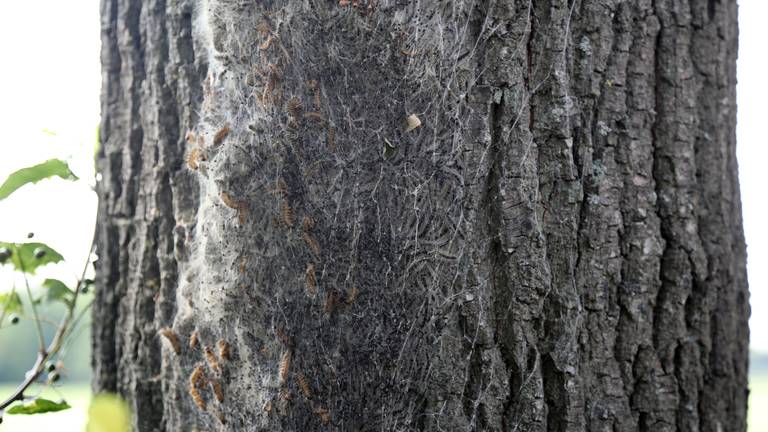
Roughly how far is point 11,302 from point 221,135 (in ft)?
3.42

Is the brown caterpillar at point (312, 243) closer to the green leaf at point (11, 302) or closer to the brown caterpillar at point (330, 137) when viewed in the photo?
the brown caterpillar at point (330, 137)

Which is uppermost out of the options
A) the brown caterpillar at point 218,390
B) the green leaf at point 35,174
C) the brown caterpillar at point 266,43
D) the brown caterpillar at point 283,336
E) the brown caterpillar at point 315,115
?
the brown caterpillar at point 266,43

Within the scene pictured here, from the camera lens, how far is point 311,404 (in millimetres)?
1428

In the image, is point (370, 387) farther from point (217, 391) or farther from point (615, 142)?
point (615, 142)

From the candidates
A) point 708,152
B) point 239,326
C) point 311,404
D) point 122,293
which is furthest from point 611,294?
point 122,293

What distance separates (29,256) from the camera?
189 centimetres

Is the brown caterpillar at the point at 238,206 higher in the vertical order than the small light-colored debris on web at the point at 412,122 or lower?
lower

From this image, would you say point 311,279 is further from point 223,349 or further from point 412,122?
point 412,122

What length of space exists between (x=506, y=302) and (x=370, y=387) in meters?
0.36

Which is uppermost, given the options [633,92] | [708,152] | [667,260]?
[633,92]

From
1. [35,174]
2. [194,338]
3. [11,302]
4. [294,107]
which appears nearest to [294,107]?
[294,107]

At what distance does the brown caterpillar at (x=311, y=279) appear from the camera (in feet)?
4.71

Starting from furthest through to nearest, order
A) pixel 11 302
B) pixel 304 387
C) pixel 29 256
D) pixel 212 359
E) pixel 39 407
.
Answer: pixel 11 302
pixel 29 256
pixel 39 407
pixel 212 359
pixel 304 387

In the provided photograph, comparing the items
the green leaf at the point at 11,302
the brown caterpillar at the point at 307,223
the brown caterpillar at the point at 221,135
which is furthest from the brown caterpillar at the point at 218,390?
the green leaf at the point at 11,302
